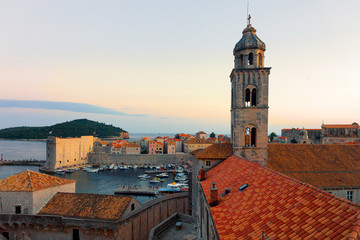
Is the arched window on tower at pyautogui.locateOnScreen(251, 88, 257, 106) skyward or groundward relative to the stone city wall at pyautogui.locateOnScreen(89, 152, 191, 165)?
skyward

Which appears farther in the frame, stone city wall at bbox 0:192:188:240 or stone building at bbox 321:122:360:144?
stone building at bbox 321:122:360:144

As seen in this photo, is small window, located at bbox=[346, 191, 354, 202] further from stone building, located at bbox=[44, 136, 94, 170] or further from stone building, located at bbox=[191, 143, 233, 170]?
stone building, located at bbox=[44, 136, 94, 170]

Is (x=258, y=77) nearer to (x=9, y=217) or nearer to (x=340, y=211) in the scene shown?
(x=340, y=211)

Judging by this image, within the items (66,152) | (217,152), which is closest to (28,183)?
(217,152)

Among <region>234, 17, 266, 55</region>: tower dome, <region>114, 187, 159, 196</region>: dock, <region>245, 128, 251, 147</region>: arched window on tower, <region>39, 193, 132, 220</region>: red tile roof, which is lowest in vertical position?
<region>114, 187, 159, 196</region>: dock

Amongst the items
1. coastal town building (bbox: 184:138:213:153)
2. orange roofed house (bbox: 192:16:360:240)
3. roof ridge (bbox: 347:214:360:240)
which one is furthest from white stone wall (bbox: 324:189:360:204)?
coastal town building (bbox: 184:138:213:153)

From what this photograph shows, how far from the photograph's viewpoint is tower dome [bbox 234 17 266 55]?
2077 centimetres

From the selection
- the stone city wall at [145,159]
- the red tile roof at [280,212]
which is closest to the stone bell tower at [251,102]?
the red tile roof at [280,212]

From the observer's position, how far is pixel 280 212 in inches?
298

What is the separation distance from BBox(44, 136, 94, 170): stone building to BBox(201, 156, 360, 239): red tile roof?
3262 inches

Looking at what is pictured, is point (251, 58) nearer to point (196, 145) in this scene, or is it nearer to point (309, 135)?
point (196, 145)

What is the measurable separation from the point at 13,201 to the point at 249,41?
28084 mm

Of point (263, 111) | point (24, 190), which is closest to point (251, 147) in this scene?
point (263, 111)

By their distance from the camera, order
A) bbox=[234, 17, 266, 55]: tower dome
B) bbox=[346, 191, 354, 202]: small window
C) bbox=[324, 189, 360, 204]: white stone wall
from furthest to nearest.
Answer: bbox=[234, 17, 266, 55]: tower dome < bbox=[346, 191, 354, 202]: small window < bbox=[324, 189, 360, 204]: white stone wall
